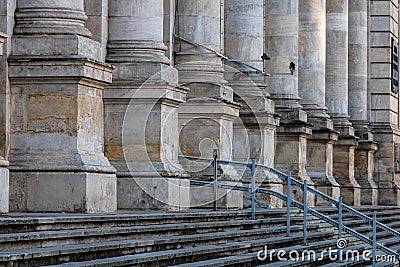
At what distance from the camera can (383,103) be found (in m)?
43.5

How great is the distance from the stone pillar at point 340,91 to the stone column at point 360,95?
7.12 ft

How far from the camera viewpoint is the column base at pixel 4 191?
56.8 ft

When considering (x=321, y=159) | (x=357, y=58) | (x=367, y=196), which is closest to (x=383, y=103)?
(x=357, y=58)

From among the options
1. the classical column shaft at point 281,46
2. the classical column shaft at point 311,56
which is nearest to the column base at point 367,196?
the classical column shaft at point 311,56

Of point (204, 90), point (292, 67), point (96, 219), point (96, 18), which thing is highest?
point (96, 18)

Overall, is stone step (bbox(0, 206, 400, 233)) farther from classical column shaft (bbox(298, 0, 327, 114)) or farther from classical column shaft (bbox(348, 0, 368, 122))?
classical column shaft (bbox(348, 0, 368, 122))

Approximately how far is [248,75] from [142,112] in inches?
295

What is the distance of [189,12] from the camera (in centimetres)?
2611

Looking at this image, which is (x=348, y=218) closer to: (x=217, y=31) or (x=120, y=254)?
(x=217, y=31)

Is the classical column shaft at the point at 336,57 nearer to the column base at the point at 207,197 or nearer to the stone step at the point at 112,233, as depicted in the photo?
the column base at the point at 207,197

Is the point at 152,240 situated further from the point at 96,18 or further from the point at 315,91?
the point at 315,91

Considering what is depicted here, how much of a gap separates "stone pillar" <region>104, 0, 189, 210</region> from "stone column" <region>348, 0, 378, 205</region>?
1918 cm

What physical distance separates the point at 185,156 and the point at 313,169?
12181mm

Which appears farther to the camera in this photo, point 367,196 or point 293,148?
point 367,196
